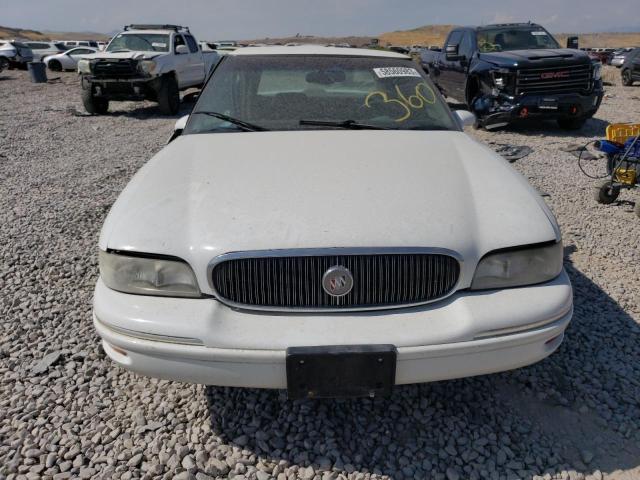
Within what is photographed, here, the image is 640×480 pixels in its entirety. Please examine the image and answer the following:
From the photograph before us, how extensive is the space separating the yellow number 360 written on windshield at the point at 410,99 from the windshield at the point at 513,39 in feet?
21.7

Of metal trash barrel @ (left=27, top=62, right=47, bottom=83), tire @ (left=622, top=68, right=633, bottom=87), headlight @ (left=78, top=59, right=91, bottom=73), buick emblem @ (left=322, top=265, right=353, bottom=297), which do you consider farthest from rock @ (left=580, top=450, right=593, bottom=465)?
metal trash barrel @ (left=27, top=62, right=47, bottom=83)

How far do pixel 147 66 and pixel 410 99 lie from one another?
8869mm

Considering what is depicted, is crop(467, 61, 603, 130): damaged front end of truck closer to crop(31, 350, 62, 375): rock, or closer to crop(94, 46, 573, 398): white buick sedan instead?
crop(94, 46, 573, 398): white buick sedan

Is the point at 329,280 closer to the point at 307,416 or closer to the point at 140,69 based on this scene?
the point at 307,416

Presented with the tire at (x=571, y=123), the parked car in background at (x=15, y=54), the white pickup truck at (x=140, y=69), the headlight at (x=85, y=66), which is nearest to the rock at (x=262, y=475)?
the tire at (x=571, y=123)

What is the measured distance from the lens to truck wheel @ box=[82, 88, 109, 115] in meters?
10.8

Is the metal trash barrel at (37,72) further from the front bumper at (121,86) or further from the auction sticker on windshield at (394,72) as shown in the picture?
the auction sticker on windshield at (394,72)

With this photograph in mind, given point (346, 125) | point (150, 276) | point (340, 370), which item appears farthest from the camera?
point (346, 125)

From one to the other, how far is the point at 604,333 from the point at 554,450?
1.08 meters

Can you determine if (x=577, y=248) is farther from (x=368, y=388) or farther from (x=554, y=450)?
(x=368, y=388)

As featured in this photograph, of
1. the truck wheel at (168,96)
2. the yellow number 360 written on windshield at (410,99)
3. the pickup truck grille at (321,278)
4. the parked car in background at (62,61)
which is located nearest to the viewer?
the pickup truck grille at (321,278)

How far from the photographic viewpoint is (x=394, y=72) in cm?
335

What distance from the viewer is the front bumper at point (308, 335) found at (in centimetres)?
175

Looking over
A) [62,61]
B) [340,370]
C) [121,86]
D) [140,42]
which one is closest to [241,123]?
[340,370]
